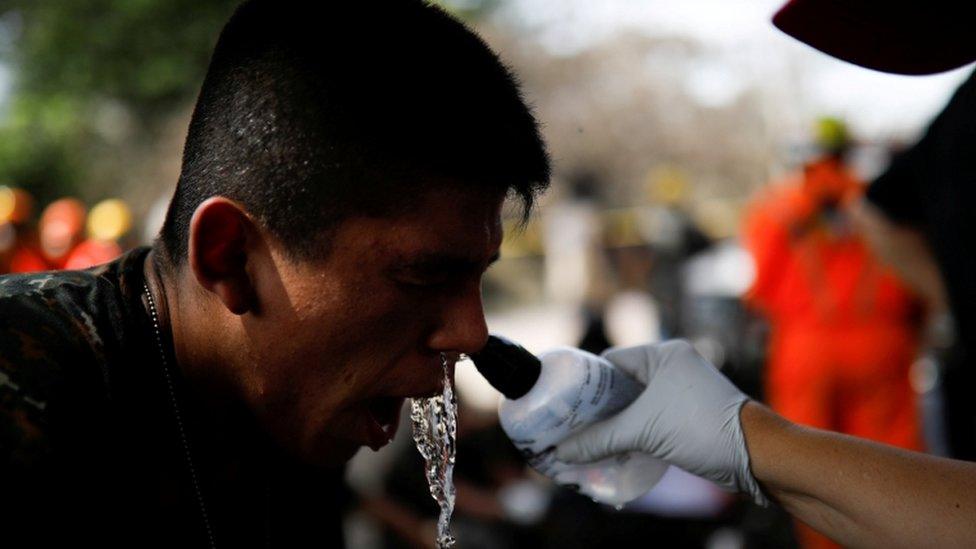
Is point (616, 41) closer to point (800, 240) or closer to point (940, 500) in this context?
point (800, 240)

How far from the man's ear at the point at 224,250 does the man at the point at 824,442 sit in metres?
0.77

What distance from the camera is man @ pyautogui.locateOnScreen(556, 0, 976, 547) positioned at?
161cm

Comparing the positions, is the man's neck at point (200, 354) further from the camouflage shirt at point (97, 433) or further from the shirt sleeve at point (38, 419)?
the shirt sleeve at point (38, 419)

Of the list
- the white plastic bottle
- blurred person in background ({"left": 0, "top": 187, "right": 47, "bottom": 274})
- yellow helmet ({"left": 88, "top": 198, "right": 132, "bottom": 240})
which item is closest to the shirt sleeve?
the white plastic bottle

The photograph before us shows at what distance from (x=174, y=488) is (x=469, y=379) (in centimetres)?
612

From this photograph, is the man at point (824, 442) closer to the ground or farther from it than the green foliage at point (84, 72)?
farther from it

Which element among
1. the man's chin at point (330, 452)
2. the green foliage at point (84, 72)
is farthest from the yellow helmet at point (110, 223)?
the green foliage at point (84, 72)

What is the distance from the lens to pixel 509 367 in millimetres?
1819

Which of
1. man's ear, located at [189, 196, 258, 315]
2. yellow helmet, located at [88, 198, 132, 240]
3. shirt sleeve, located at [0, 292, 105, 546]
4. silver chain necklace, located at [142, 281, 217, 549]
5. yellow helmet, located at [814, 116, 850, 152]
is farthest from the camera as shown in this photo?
yellow helmet, located at [88, 198, 132, 240]

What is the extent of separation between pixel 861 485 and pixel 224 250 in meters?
1.15

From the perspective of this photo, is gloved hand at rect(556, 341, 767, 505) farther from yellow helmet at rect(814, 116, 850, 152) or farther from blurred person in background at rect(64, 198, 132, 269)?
blurred person in background at rect(64, 198, 132, 269)

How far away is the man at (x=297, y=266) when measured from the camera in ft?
4.62

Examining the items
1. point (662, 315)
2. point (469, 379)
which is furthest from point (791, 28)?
point (469, 379)

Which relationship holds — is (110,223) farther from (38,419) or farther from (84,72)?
(84,72)
